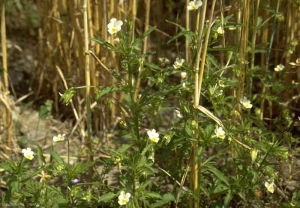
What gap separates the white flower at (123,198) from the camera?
1.64m

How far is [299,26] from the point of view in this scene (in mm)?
2254

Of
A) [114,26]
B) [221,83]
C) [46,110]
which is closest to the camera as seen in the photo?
[221,83]

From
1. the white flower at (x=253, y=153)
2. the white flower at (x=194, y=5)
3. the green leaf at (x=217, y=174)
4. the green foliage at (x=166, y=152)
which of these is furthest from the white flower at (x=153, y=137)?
the white flower at (x=194, y=5)

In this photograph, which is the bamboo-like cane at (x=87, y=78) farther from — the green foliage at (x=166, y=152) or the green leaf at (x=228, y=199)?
the green leaf at (x=228, y=199)

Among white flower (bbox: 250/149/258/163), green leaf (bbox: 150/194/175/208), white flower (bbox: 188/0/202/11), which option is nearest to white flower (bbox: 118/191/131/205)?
green leaf (bbox: 150/194/175/208)

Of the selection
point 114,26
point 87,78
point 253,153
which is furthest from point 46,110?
point 253,153

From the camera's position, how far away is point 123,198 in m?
1.65

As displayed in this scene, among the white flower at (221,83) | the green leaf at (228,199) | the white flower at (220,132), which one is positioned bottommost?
the green leaf at (228,199)

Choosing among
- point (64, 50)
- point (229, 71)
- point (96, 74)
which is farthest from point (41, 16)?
point (229, 71)

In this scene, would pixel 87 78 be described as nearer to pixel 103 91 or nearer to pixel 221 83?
pixel 103 91

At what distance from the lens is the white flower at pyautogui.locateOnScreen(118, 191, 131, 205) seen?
1639mm

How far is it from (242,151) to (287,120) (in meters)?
0.22

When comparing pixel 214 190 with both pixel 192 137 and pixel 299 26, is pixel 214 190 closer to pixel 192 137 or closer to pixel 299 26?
pixel 192 137

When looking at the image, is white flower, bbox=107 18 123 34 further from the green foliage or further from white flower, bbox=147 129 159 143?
white flower, bbox=147 129 159 143
